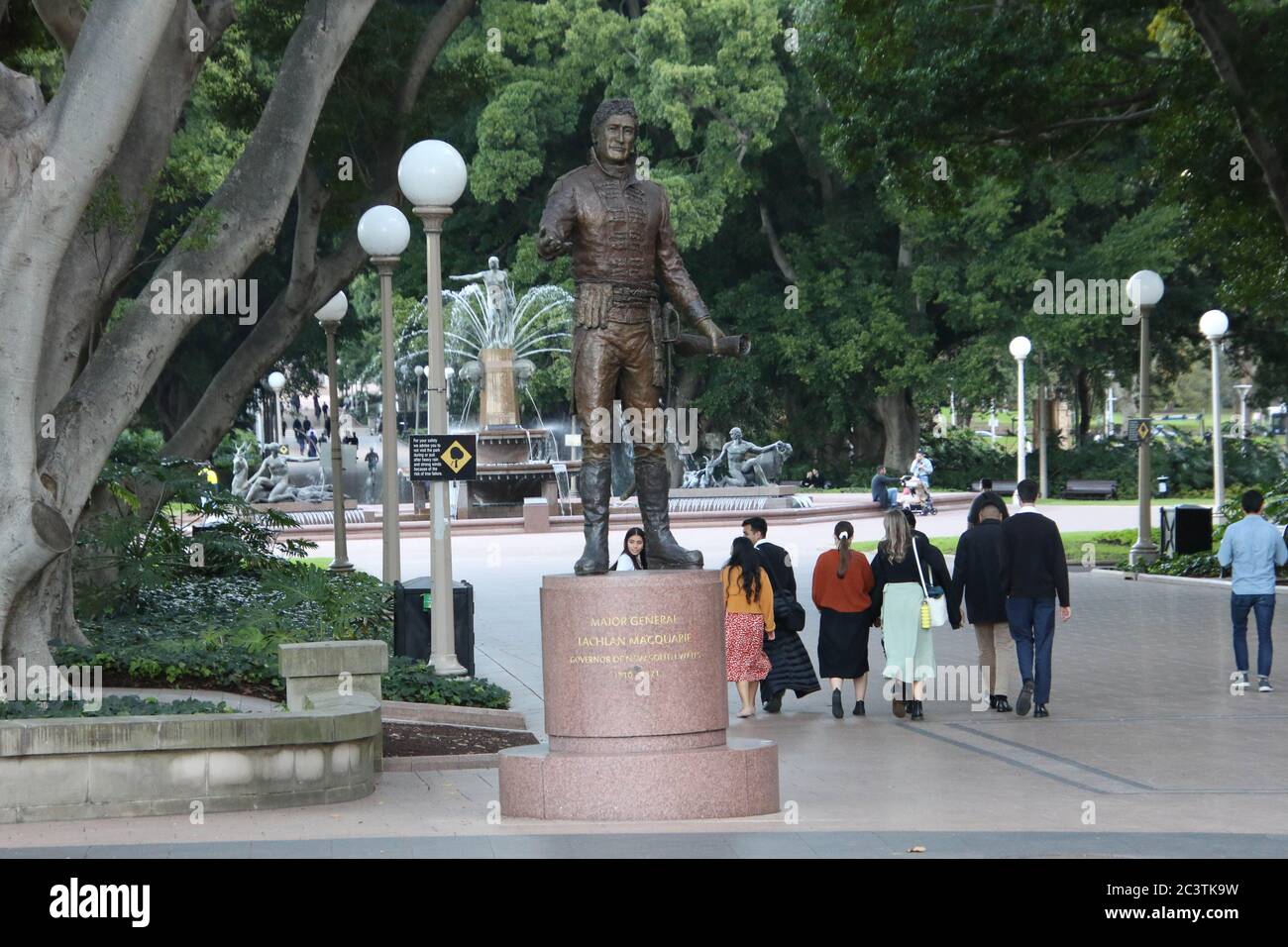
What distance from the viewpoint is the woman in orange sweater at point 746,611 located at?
47.1 ft

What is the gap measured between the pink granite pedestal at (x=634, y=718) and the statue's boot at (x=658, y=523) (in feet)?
2.45

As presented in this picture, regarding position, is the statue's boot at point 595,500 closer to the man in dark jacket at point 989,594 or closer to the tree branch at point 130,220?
the man in dark jacket at point 989,594

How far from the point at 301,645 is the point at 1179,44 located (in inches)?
716

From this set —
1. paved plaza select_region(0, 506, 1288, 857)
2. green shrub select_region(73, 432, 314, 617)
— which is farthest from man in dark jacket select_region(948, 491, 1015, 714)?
green shrub select_region(73, 432, 314, 617)

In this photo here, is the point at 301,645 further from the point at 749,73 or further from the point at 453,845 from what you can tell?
the point at 749,73

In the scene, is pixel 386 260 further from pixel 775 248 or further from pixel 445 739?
pixel 775 248

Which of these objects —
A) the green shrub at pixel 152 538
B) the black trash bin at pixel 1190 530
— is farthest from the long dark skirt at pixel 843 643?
the black trash bin at pixel 1190 530

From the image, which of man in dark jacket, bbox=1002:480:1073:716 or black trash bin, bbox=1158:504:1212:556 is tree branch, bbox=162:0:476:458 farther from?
black trash bin, bbox=1158:504:1212:556

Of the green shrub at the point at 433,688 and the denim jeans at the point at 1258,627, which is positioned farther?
the denim jeans at the point at 1258,627

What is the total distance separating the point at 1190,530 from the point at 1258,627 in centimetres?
1274

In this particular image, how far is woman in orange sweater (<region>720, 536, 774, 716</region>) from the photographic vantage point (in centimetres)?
1437

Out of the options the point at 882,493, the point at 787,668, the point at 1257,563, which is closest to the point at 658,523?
the point at 787,668

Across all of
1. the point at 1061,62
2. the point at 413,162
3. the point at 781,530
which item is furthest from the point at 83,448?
the point at 781,530

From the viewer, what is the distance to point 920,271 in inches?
2036
